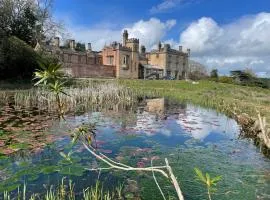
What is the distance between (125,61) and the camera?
6788cm

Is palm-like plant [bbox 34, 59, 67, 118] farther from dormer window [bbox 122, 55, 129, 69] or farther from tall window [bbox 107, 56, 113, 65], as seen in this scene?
tall window [bbox 107, 56, 113, 65]

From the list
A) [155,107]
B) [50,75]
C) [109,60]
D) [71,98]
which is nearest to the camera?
[50,75]

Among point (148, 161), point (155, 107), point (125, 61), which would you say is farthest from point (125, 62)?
point (148, 161)

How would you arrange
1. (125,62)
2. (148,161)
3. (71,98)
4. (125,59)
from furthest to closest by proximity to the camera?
(125,59) → (125,62) → (71,98) → (148,161)

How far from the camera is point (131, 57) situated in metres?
70.2

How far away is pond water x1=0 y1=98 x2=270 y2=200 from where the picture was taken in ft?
23.4

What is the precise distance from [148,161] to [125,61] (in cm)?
5961

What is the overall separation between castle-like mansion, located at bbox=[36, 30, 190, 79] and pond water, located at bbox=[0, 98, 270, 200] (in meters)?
39.1

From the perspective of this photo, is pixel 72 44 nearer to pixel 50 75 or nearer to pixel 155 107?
pixel 155 107

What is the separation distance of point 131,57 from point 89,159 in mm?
62337

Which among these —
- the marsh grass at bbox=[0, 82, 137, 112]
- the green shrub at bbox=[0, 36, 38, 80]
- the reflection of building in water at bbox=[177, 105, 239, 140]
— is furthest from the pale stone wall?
the reflection of building in water at bbox=[177, 105, 239, 140]

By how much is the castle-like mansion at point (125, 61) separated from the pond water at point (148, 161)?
128ft

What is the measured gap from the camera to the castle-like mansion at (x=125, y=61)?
2307 inches

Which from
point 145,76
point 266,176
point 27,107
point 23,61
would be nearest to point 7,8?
point 23,61
